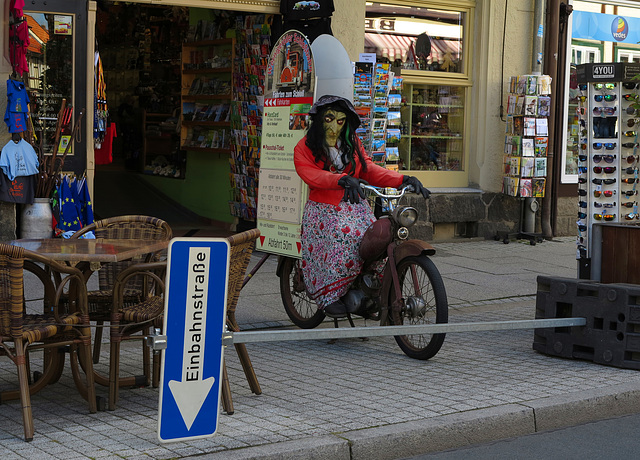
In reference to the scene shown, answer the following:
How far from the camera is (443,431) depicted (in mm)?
4930

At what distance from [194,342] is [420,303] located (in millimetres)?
2327

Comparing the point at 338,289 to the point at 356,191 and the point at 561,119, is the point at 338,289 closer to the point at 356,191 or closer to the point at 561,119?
the point at 356,191

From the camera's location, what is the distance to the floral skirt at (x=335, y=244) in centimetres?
676

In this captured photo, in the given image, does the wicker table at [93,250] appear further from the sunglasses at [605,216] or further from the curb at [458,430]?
the sunglasses at [605,216]

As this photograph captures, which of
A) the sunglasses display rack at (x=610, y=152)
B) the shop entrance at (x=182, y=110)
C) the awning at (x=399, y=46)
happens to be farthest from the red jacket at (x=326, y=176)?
the awning at (x=399, y=46)

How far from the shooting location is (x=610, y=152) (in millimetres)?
7586

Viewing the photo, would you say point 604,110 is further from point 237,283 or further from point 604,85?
point 237,283

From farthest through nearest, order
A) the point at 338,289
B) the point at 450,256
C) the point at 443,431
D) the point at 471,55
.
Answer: the point at 471,55 → the point at 450,256 → the point at 338,289 → the point at 443,431

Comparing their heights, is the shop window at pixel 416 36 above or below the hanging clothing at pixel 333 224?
above

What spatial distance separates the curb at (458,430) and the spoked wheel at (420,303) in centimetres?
103

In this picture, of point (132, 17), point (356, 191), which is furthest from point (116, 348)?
point (132, 17)

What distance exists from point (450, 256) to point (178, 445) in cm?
779

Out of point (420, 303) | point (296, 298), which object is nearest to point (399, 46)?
point (296, 298)

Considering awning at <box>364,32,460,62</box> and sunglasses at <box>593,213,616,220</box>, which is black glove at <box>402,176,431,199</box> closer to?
sunglasses at <box>593,213,616,220</box>
